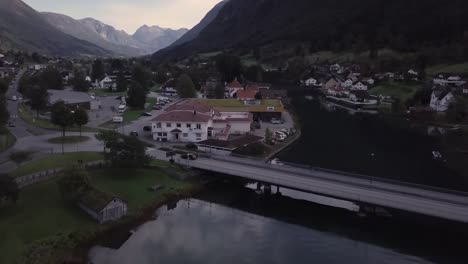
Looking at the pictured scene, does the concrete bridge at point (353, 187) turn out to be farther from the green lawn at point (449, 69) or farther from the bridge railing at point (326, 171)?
the green lawn at point (449, 69)

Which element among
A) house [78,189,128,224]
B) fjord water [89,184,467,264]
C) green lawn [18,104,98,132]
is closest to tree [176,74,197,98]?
green lawn [18,104,98,132]

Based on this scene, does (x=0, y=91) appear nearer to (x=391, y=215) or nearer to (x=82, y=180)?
(x=82, y=180)

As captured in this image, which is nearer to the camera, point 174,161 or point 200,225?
point 200,225

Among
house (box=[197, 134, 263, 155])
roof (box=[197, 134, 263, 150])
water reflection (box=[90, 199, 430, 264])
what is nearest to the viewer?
water reflection (box=[90, 199, 430, 264])

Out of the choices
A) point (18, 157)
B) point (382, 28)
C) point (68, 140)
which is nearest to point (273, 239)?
point (18, 157)

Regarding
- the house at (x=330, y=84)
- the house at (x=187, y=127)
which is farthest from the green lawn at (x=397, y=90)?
the house at (x=187, y=127)

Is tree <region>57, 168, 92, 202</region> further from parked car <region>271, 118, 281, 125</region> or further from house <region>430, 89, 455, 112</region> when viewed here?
house <region>430, 89, 455, 112</region>

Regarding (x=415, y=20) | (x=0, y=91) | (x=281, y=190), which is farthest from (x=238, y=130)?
(x=415, y=20)
